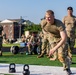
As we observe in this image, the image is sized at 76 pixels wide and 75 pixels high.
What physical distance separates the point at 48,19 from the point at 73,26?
13.6 ft

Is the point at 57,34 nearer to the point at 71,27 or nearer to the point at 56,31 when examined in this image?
the point at 56,31

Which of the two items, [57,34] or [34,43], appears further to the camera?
[34,43]

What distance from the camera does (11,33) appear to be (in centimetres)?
12825

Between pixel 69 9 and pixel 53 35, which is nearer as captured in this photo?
pixel 53 35

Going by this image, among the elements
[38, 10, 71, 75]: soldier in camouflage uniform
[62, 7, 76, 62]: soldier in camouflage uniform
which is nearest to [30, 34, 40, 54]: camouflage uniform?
[62, 7, 76, 62]: soldier in camouflage uniform

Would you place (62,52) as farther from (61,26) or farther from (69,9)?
(69,9)

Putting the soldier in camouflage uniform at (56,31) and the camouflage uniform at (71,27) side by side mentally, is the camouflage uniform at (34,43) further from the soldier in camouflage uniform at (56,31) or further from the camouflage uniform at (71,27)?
the soldier in camouflage uniform at (56,31)

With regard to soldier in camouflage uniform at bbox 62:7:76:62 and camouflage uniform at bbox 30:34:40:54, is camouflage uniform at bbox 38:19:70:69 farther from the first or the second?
camouflage uniform at bbox 30:34:40:54

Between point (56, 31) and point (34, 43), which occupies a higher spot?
point (56, 31)

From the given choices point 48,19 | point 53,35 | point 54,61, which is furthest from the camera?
point 54,61

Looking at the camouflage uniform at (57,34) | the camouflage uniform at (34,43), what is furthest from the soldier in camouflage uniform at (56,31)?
the camouflage uniform at (34,43)

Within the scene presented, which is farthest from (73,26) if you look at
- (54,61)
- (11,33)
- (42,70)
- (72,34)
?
(11,33)

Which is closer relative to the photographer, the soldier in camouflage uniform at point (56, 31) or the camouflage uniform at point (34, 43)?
the soldier in camouflage uniform at point (56, 31)

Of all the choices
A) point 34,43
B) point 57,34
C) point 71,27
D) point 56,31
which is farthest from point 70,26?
point 34,43
